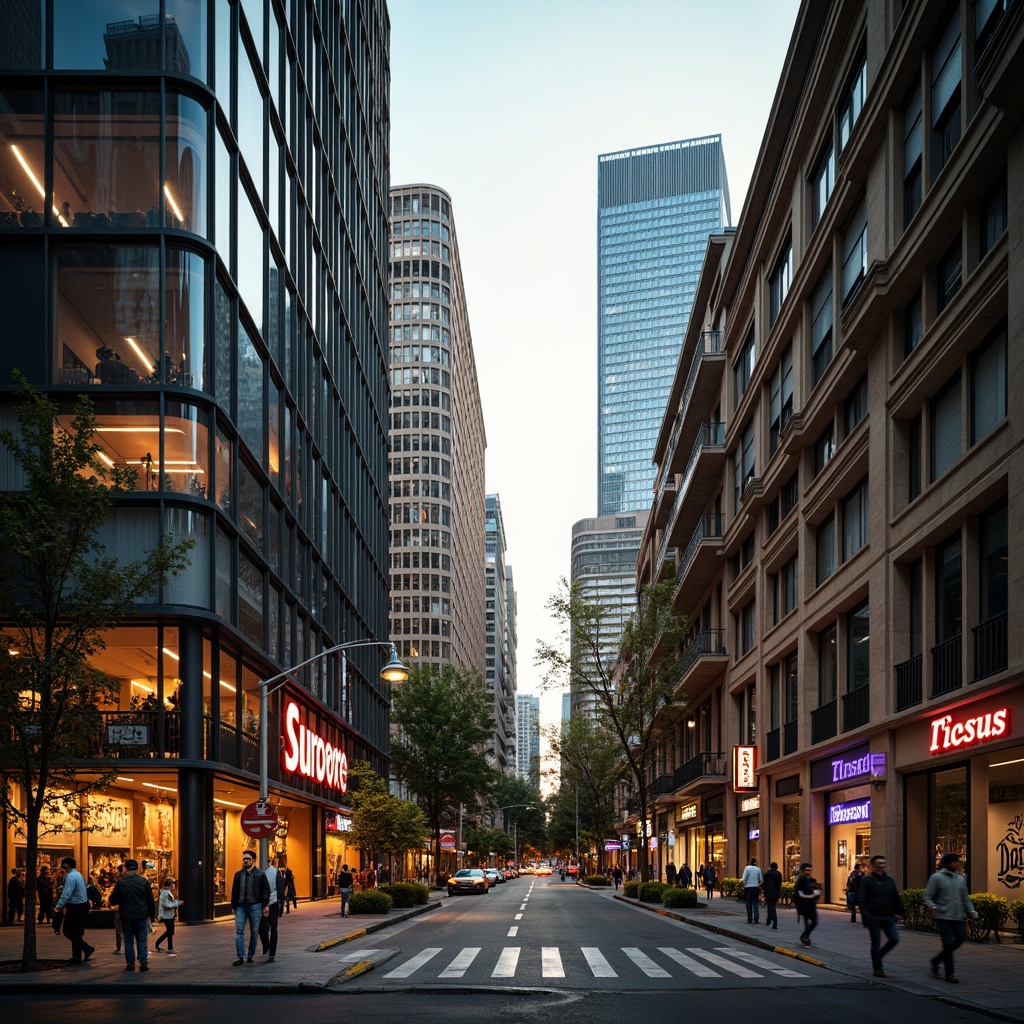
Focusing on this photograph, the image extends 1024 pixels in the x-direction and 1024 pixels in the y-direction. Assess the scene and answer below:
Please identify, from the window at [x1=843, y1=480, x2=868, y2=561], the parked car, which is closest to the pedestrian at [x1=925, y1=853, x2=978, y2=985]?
the window at [x1=843, y1=480, x2=868, y2=561]

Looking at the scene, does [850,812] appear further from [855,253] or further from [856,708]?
[855,253]

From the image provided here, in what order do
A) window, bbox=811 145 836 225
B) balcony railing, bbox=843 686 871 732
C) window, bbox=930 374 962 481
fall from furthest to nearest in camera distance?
window, bbox=811 145 836 225 < balcony railing, bbox=843 686 871 732 < window, bbox=930 374 962 481

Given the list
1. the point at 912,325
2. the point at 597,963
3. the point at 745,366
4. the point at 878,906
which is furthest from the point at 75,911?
the point at 745,366

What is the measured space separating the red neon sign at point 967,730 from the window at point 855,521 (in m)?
7.47

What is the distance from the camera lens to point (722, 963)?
2014cm

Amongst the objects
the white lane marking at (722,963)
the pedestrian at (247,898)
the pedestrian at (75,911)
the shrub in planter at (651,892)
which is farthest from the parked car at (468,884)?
the pedestrian at (75,911)

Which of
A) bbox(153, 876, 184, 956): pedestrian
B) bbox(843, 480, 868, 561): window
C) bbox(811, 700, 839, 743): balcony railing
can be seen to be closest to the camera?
bbox(153, 876, 184, 956): pedestrian

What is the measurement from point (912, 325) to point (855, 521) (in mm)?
6832

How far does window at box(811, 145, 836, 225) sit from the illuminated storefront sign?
58.9ft

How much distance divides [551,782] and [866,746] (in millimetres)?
71647

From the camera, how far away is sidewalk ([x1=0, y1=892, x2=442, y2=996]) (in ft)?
52.7

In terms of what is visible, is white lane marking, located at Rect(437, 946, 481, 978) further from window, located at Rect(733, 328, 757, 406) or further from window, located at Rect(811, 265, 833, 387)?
window, located at Rect(733, 328, 757, 406)

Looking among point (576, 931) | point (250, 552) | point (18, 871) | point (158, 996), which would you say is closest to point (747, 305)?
point (250, 552)

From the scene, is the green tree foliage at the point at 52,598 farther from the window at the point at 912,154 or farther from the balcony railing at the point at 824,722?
the balcony railing at the point at 824,722
